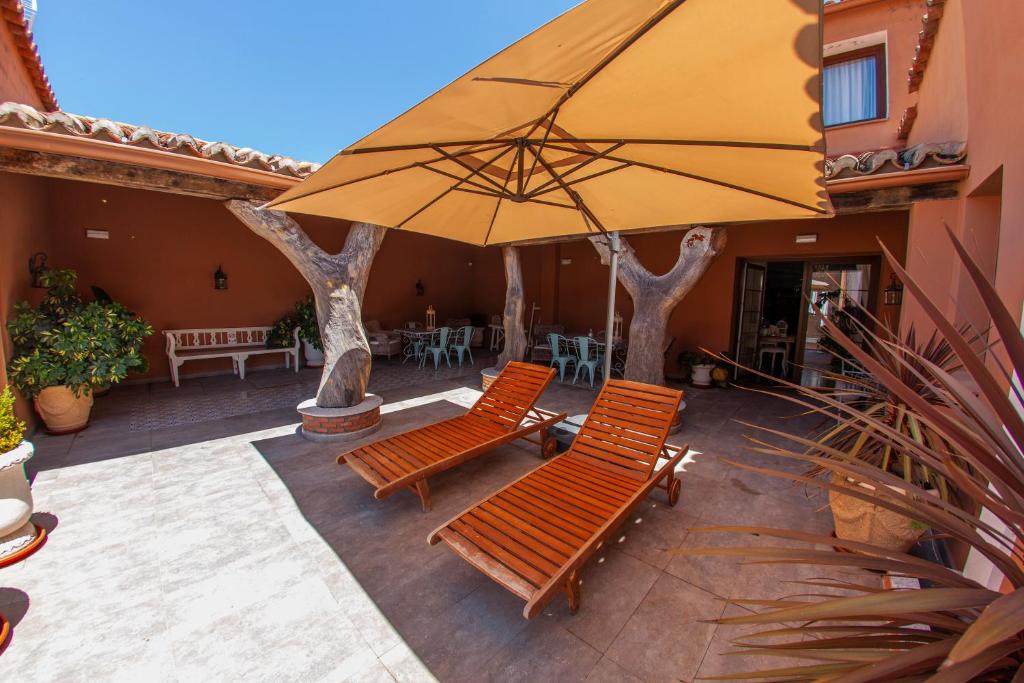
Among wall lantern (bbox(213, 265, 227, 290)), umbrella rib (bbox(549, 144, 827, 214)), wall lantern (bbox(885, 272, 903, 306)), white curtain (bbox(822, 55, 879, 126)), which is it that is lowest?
wall lantern (bbox(885, 272, 903, 306))

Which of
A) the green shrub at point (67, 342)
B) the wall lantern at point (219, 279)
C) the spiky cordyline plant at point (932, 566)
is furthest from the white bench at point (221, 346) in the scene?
the spiky cordyline plant at point (932, 566)

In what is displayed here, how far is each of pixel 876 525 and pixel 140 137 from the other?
22.9 ft

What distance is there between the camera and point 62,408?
15.9 ft

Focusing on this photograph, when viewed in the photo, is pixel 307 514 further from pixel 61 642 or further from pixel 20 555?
pixel 20 555

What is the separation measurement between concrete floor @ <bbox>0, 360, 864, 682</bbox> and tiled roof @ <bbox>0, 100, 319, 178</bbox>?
3210mm

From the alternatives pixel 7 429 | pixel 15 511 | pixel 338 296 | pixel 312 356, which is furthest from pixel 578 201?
pixel 312 356

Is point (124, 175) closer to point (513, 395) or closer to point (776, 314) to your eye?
point (513, 395)

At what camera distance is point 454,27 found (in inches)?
383

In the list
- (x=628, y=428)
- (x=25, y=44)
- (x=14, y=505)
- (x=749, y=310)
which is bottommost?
(x=14, y=505)

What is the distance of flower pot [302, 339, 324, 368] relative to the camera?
8.94m

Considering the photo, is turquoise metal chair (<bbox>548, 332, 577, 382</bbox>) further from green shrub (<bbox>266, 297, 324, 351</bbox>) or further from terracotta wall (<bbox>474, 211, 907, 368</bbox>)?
green shrub (<bbox>266, 297, 324, 351</bbox>)

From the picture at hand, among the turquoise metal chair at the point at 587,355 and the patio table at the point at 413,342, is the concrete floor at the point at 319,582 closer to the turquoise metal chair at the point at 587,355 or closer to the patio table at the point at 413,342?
the turquoise metal chair at the point at 587,355

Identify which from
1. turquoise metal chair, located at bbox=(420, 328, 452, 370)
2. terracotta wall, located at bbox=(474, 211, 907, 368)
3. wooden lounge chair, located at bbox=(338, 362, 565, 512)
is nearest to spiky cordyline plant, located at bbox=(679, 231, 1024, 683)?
wooden lounge chair, located at bbox=(338, 362, 565, 512)

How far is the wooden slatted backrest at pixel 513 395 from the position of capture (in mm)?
4602
